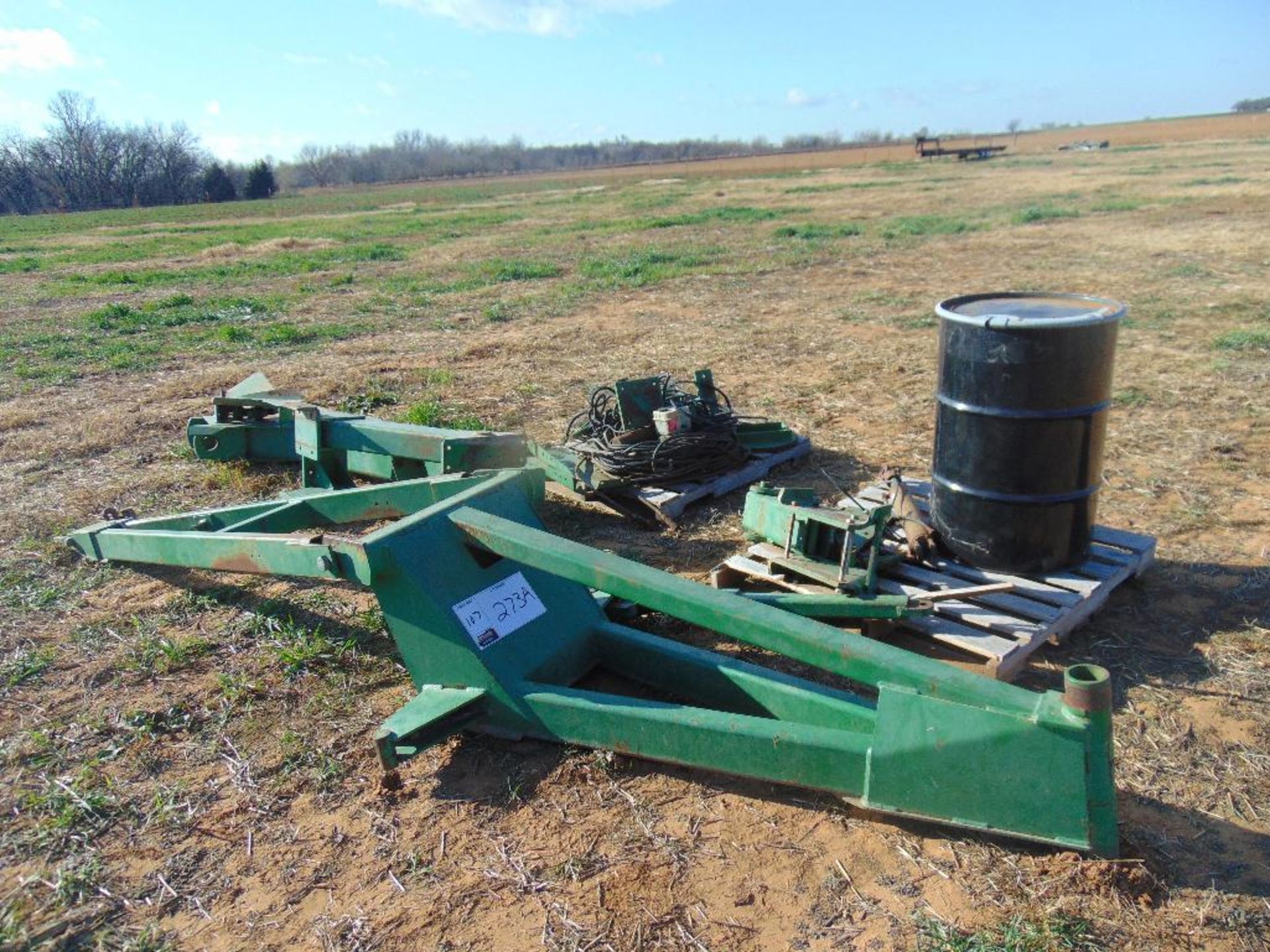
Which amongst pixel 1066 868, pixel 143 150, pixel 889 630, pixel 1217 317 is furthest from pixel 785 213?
pixel 143 150

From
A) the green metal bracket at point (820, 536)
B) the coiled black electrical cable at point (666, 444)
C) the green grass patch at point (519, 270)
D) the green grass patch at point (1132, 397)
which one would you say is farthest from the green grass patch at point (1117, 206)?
the green metal bracket at point (820, 536)

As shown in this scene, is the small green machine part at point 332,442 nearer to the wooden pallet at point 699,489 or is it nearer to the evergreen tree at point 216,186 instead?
the wooden pallet at point 699,489

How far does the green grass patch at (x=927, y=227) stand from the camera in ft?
58.1

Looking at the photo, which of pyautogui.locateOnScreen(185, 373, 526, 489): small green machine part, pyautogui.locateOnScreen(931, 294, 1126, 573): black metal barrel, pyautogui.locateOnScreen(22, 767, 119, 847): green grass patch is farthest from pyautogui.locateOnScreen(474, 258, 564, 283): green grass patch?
pyautogui.locateOnScreen(22, 767, 119, 847): green grass patch

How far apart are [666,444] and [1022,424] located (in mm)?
2180

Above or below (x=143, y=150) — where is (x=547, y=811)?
below

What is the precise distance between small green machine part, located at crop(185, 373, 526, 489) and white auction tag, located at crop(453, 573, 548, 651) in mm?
1565

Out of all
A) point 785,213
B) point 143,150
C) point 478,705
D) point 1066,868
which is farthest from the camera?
point 143,150

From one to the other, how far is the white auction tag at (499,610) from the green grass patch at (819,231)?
51.6 feet

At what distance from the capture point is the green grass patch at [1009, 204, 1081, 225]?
1866cm

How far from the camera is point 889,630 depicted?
3943mm

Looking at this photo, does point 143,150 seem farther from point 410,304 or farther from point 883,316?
point 883,316

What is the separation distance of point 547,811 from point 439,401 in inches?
222

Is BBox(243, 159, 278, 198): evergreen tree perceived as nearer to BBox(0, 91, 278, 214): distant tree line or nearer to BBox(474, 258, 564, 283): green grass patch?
BBox(0, 91, 278, 214): distant tree line
